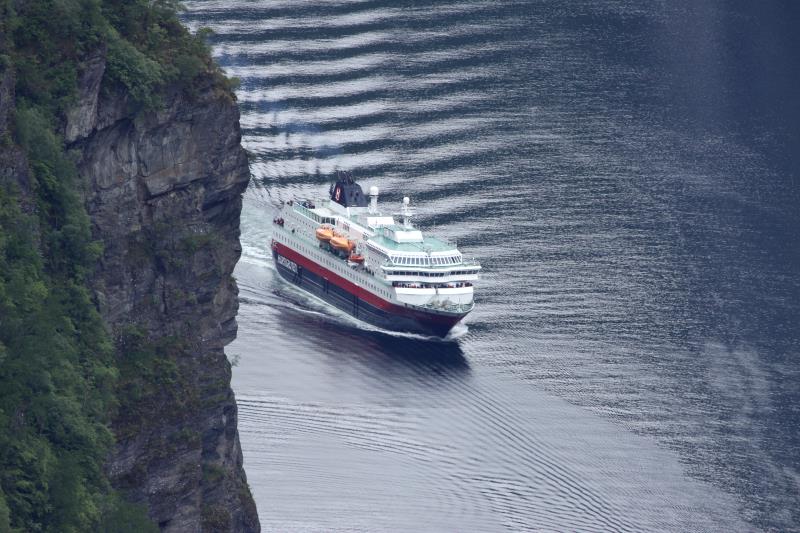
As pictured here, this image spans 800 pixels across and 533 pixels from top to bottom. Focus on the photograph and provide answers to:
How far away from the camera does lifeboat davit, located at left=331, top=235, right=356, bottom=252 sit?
13700 centimetres

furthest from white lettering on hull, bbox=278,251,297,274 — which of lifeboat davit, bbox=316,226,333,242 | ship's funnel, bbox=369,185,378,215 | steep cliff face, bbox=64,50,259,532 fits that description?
steep cliff face, bbox=64,50,259,532

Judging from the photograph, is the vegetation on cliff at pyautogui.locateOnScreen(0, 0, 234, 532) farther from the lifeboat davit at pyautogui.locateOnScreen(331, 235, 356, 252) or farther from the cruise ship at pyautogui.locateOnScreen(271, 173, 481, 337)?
the lifeboat davit at pyautogui.locateOnScreen(331, 235, 356, 252)

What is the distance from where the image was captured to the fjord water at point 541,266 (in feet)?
320

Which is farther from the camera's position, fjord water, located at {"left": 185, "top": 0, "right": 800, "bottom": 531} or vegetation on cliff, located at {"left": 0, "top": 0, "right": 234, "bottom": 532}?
fjord water, located at {"left": 185, "top": 0, "right": 800, "bottom": 531}

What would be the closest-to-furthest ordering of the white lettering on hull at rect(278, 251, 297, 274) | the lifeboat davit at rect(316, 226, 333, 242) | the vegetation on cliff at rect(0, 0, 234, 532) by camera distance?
the vegetation on cliff at rect(0, 0, 234, 532) → the lifeboat davit at rect(316, 226, 333, 242) → the white lettering on hull at rect(278, 251, 297, 274)

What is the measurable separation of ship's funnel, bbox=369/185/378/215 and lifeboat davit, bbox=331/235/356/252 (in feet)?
9.90

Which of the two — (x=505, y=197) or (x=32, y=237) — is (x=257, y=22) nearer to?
(x=505, y=197)

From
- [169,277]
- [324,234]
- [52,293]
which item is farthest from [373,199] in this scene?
[52,293]

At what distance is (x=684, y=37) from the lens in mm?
177625

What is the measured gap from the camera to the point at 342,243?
137 m

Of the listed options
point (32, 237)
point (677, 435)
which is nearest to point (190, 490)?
point (32, 237)

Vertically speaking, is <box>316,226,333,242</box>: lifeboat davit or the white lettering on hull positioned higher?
<box>316,226,333,242</box>: lifeboat davit

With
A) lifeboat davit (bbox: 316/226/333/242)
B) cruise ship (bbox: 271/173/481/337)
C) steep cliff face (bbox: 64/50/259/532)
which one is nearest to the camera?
steep cliff face (bbox: 64/50/259/532)

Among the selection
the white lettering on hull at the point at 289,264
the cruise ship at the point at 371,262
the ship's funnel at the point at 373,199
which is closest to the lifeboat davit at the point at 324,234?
the cruise ship at the point at 371,262
